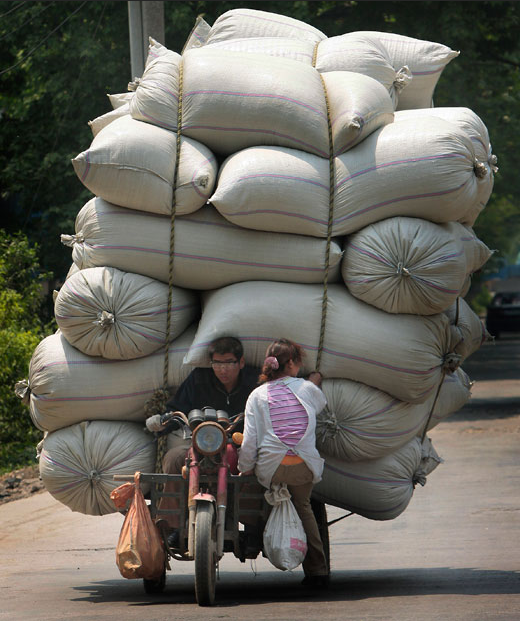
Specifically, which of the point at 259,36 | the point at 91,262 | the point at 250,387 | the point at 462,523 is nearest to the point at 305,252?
the point at 250,387

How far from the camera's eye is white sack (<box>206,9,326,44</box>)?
7.57 m

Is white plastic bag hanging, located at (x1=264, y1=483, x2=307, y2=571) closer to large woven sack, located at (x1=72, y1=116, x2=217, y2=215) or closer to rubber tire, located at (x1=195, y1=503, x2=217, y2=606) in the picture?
rubber tire, located at (x1=195, y1=503, x2=217, y2=606)

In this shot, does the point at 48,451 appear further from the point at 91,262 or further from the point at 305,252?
the point at 305,252

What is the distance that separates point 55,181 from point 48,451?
13451mm

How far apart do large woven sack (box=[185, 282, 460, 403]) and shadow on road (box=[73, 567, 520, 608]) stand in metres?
1.12

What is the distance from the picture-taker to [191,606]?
601 centimetres

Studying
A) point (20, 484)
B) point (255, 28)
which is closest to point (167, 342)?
point (255, 28)

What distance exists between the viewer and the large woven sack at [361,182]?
6.36 meters

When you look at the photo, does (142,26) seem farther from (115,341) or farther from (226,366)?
(226,366)

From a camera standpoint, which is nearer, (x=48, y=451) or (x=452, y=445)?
(x=48, y=451)

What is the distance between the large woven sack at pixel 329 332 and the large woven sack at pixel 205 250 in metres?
0.10

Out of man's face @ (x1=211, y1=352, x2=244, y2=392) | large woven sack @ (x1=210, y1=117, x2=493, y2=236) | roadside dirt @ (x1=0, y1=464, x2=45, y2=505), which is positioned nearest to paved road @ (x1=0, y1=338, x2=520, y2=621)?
roadside dirt @ (x1=0, y1=464, x2=45, y2=505)

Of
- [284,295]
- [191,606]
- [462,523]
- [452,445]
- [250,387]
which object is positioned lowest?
[452,445]

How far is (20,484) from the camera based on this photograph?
12.4 meters
